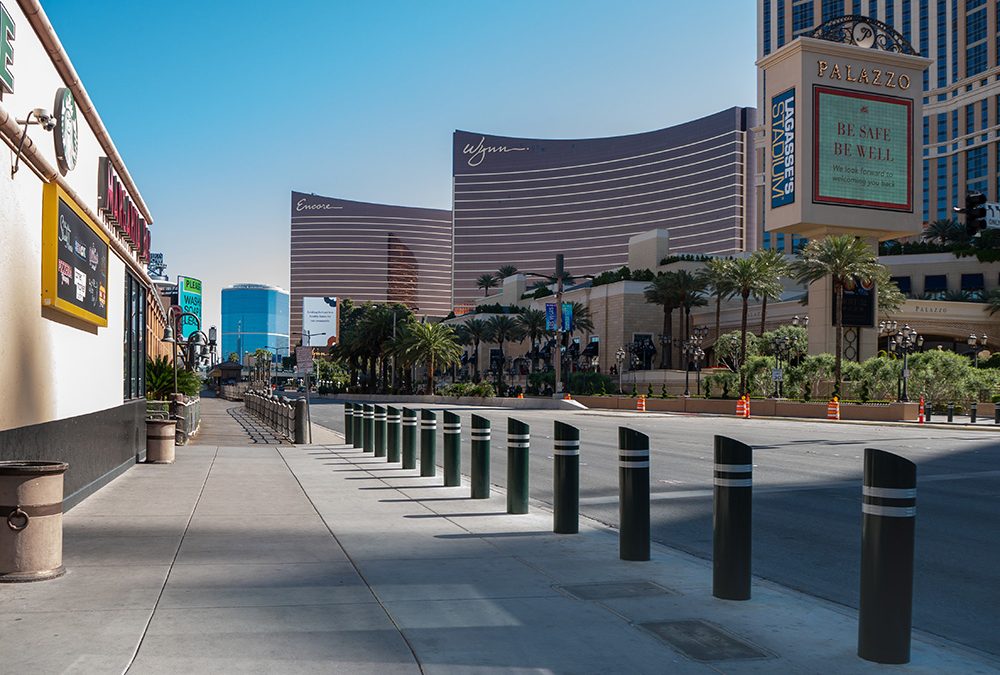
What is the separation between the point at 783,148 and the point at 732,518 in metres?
66.7

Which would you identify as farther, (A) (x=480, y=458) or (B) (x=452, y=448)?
(B) (x=452, y=448)

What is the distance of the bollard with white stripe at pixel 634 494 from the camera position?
8.34m

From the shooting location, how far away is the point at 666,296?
3782 inches

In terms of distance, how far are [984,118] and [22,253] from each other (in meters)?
145

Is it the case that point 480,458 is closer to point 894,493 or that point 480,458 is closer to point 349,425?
point 894,493

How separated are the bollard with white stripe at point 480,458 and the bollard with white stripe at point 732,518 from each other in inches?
239

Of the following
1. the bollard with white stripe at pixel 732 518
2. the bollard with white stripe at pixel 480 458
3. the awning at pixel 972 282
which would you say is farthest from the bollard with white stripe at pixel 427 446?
the awning at pixel 972 282

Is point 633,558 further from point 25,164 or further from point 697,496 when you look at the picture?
point 25,164

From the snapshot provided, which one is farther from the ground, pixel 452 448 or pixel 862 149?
pixel 862 149

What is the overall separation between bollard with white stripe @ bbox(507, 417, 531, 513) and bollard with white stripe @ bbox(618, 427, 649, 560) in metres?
2.74

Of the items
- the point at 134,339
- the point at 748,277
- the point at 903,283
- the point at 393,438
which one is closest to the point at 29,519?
the point at 393,438

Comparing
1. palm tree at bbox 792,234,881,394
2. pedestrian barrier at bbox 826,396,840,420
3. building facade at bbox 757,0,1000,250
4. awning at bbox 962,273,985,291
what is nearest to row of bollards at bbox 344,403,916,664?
pedestrian barrier at bbox 826,396,840,420

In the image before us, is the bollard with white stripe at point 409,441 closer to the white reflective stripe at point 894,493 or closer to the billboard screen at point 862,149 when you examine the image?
the white reflective stripe at point 894,493

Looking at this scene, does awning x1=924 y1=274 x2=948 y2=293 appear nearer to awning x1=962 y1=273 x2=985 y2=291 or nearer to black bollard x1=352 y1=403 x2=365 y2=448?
awning x1=962 y1=273 x2=985 y2=291
